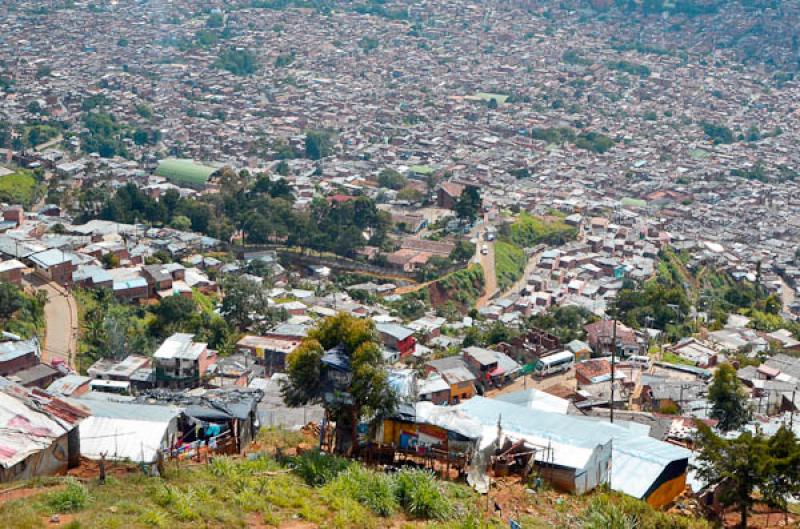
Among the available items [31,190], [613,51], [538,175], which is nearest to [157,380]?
[31,190]

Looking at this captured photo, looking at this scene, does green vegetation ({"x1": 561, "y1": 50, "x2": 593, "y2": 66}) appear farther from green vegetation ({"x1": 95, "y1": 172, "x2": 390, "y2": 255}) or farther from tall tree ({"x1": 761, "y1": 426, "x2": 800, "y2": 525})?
tall tree ({"x1": 761, "y1": 426, "x2": 800, "y2": 525})

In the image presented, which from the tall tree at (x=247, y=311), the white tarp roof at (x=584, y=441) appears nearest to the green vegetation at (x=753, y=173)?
the tall tree at (x=247, y=311)

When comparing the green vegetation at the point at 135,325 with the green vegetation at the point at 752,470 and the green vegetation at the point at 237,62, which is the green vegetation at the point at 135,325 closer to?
the green vegetation at the point at 752,470

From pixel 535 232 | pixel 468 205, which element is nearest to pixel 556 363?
pixel 468 205

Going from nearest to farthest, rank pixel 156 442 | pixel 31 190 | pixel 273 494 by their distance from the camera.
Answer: pixel 273 494 < pixel 156 442 < pixel 31 190

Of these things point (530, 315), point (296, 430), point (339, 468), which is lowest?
point (530, 315)

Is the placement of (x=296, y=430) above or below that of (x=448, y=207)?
above

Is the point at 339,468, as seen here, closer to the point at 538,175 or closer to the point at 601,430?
the point at 601,430
